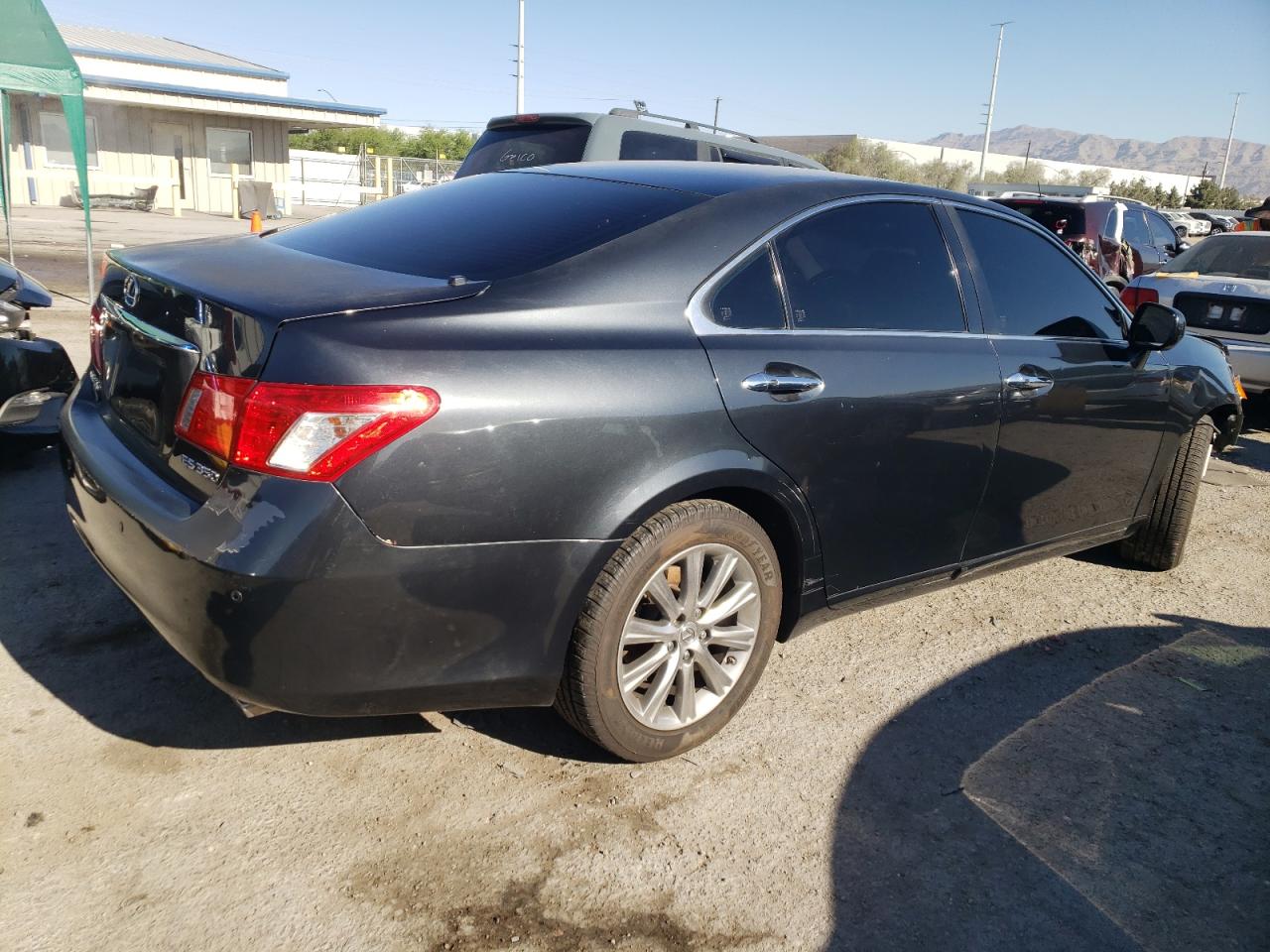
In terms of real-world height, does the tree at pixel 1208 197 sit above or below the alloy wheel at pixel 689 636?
above

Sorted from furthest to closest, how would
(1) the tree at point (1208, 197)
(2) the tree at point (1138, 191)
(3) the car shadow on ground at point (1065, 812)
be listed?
1. (2) the tree at point (1138, 191)
2. (1) the tree at point (1208, 197)
3. (3) the car shadow on ground at point (1065, 812)

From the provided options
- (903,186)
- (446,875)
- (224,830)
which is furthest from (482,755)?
(903,186)

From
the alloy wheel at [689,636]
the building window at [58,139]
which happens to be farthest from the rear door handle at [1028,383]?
the building window at [58,139]

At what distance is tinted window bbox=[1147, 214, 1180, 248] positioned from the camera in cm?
1423

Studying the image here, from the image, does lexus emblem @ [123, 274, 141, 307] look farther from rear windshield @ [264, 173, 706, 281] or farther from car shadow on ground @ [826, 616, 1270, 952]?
car shadow on ground @ [826, 616, 1270, 952]

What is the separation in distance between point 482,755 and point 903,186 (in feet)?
7.92

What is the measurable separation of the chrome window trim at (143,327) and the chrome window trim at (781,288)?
4.24 feet

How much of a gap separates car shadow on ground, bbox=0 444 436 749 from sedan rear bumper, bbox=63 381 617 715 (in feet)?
1.86

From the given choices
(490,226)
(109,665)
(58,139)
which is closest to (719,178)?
(490,226)

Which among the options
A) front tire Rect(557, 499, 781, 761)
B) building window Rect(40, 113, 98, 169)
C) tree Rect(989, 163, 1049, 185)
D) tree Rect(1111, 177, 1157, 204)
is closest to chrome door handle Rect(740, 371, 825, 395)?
front tire Rect(557, 499, 781, 761)

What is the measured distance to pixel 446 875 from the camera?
2375mm

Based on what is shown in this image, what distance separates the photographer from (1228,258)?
842cm

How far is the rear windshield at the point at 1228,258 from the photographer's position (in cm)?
819

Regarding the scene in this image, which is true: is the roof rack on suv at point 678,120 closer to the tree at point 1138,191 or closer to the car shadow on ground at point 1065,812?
the car shadow on ground at point 1065,812
